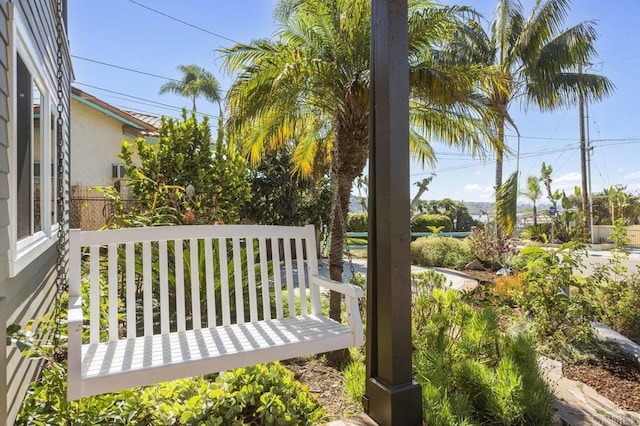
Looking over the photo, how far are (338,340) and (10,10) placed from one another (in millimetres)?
2432

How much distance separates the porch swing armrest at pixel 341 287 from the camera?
83.4 inches

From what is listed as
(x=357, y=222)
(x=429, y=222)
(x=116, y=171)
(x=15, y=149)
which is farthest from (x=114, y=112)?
(x=429, y=222)

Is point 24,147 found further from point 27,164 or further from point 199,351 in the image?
point 199,351

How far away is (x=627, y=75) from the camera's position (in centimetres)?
1330

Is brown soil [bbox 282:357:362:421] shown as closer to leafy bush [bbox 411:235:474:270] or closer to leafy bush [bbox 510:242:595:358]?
leafy bush [bbox 510:242:595:358]

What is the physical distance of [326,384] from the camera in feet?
9.74

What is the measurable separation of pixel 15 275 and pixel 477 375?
8.73 ft

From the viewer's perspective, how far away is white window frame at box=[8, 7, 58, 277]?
197 centimetres

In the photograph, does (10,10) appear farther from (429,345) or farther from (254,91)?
Answer: (429,345)

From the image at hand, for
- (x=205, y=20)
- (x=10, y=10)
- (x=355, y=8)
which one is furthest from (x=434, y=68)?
(x=205, y=20)

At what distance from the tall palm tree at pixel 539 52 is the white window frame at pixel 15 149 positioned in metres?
9.50

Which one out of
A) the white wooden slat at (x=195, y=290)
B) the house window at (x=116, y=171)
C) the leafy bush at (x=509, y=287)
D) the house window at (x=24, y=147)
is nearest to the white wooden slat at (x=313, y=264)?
the white wooden slat at (x=195, y=290)

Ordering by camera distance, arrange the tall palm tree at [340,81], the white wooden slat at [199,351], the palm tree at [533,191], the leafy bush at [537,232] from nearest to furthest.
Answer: the white wooden slat at [199,351] → the tall palm tree at [340,81] → the leafy bush at [537,232] → the palm tree at [533,191]

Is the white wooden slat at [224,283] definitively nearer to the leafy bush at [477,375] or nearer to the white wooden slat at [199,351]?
the white wooden slat at [199,351]
